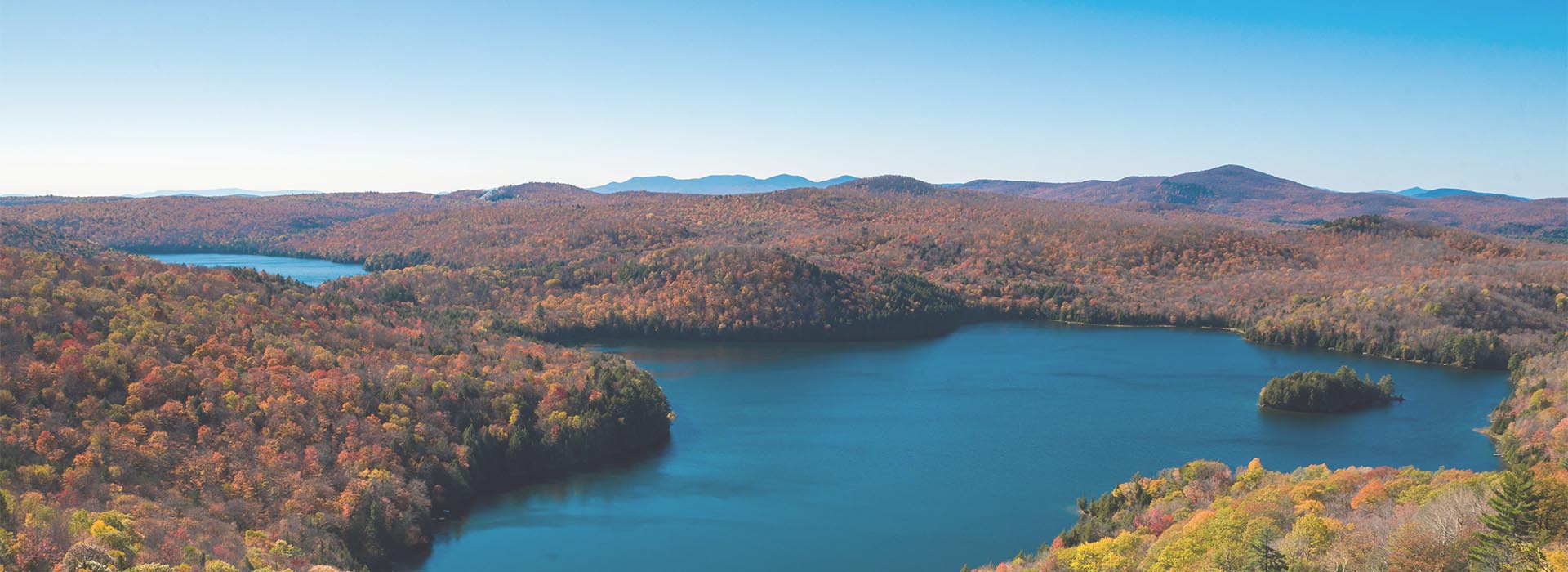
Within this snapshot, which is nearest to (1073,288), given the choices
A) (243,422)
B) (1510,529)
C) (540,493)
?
(540,493)

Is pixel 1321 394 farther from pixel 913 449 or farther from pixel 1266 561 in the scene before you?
pixel 1266 561

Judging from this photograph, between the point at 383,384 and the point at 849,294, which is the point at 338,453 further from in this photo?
the point at 849,294

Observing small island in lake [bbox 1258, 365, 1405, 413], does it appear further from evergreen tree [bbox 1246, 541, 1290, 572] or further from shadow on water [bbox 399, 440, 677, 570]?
evergreen tree [bbox 1246, 541, 1290, 572]

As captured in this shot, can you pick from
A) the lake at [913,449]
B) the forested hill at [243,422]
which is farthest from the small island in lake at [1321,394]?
the forested hill at [243,422]

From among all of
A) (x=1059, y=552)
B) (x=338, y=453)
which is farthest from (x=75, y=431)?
(x=1059, y=552)

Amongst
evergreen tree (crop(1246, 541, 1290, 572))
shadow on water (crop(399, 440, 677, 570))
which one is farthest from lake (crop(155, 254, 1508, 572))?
evergreen tree (crop(1246, 541, 1290, 572))

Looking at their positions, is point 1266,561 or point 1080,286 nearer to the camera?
point 1266,561
